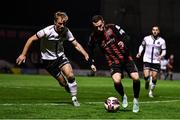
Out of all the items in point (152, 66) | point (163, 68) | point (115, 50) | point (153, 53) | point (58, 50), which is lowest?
point (163, 68)

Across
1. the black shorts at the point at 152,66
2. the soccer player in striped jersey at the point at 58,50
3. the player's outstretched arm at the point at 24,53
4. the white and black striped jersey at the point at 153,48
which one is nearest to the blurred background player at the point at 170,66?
the black shorts at the point at 152,66

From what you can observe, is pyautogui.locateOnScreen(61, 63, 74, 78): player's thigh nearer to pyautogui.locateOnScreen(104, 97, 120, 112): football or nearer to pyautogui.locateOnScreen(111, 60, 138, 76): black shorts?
pyautogui.locateOnScreen(111, 60, 138, 76): black shorts

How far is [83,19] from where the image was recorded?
50.6 m

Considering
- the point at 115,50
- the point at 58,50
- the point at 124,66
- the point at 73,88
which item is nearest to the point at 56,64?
the point at 58,50

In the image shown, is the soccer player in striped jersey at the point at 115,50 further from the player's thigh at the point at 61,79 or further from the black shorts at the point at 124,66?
the player's thigh at the point at 61,79

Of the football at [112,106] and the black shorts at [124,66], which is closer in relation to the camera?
the football at [112,106]

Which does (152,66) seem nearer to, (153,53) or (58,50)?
(153,53)

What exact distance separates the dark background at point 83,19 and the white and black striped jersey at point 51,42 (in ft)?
→ 100

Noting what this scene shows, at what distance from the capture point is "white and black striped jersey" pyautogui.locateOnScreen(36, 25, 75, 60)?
14887mm

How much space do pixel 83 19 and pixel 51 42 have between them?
117 feet

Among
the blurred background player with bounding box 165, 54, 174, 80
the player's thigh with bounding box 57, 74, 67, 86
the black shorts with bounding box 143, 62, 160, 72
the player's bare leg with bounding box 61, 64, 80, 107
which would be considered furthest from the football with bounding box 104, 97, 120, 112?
the blurred background player with bounding box 165, 54, 174, 80

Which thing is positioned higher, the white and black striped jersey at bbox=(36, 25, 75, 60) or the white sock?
the white and black striped jersey at bbox=(36, 25, 75, 60)

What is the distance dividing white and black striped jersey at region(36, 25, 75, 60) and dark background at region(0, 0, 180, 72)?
30539 mm

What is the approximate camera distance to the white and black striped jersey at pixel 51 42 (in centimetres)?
1489
